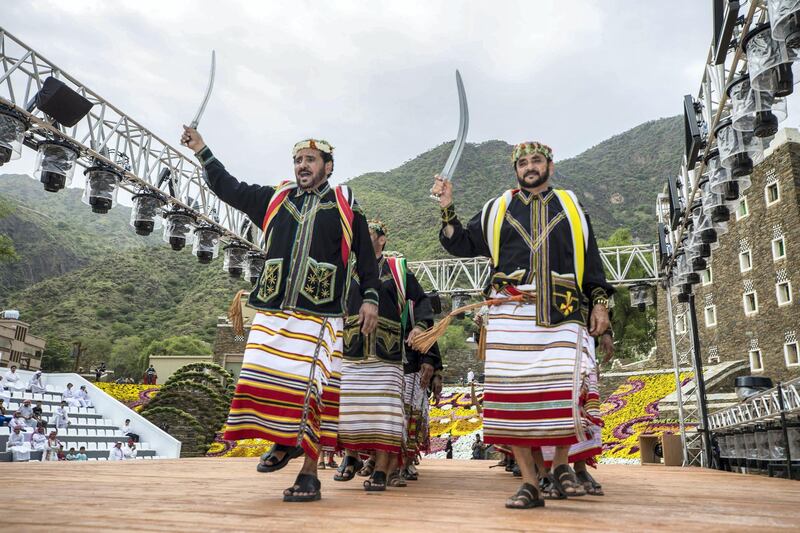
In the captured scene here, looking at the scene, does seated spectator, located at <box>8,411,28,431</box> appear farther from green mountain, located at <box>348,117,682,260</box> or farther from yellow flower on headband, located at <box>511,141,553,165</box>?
green mountain, located at <box>348,117,682,260</box>

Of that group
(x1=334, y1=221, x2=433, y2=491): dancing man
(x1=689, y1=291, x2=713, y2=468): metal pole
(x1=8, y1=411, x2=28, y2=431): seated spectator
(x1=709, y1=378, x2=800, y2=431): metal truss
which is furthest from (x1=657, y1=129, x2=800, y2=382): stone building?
(x1=8, y1=411, x2=28, y2=431): seated spectator

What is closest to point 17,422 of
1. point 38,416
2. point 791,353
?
point 38,416

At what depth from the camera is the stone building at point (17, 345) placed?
30.3 m

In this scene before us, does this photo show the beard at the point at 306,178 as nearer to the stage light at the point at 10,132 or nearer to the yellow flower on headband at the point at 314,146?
the yellow flower on headband at the point at 314,146

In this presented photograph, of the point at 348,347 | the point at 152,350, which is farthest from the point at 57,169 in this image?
the point at 152,350

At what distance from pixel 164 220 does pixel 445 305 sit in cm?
4404

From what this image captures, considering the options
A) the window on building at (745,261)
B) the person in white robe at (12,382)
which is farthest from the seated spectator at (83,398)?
the window on building at (745,261)

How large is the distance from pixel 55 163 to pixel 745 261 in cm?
2618

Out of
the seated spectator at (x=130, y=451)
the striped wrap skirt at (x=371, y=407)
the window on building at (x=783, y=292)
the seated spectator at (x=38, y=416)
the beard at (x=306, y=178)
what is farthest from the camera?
the window on building at (x=783, y=292)

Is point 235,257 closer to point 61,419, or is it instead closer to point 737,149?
point 61,419

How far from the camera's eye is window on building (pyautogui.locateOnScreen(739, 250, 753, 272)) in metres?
26.5

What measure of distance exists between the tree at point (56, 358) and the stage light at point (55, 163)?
38.9 meters

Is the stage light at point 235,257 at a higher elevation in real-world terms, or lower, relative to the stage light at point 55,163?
lower

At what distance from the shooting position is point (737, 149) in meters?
6.77
